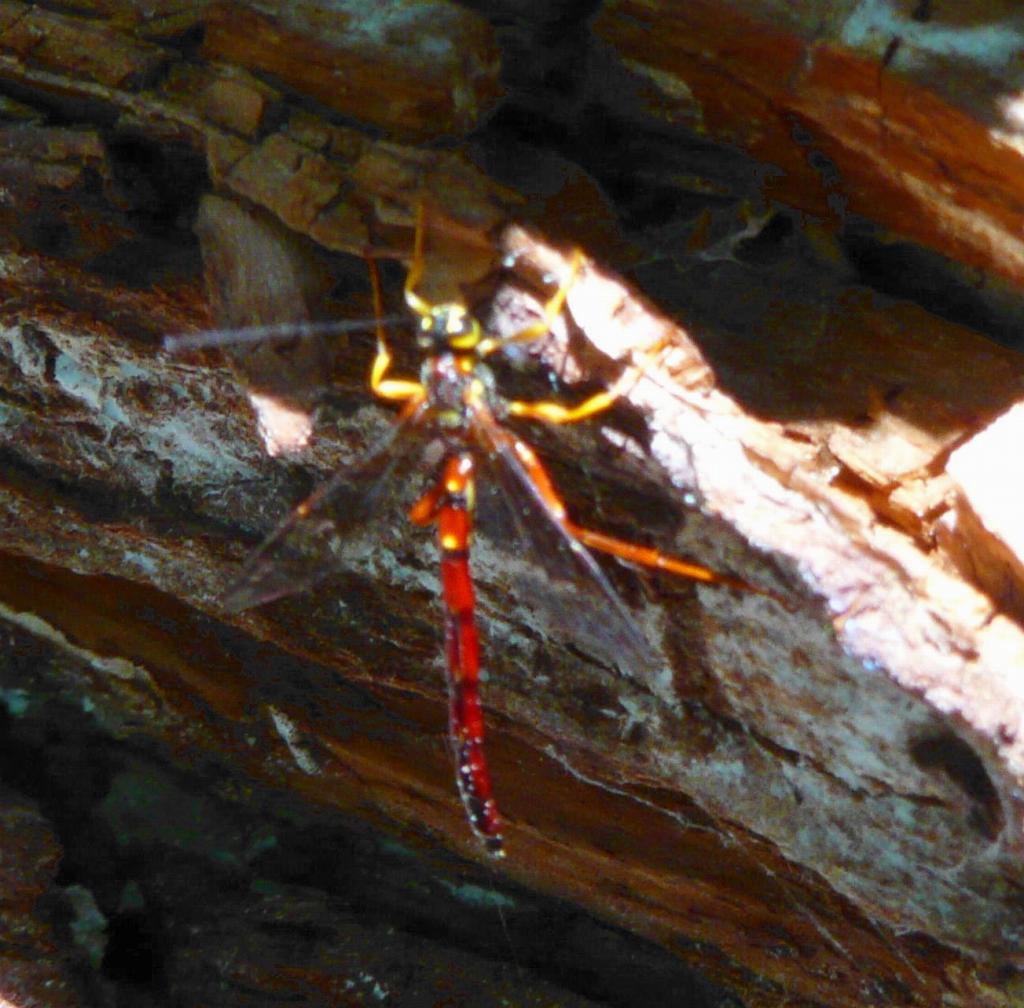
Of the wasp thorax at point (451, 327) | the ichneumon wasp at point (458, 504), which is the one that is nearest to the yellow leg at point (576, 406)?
the ichneumon wasp at point (458, 504)

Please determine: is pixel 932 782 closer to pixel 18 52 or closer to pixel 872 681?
pixel 872 681

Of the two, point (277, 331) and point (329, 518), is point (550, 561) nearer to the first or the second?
point (329, 518)

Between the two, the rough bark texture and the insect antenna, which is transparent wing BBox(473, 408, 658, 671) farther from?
the insect antenna

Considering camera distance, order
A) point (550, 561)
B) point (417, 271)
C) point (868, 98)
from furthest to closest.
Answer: point (550, 561)
point (417, 271)
point (868, 98)

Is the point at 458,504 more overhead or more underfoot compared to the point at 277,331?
more underfoot

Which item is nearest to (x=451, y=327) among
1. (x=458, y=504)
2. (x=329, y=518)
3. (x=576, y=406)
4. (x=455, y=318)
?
(x=455, y=318)

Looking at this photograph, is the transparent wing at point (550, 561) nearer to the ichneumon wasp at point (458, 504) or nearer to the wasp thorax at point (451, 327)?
the ichneumon wasp at point (458, 504)

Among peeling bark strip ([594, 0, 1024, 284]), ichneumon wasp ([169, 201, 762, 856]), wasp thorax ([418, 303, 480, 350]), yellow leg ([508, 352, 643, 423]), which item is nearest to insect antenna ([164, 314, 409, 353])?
ichneumon wasp ([169, 201, 762, 856])
